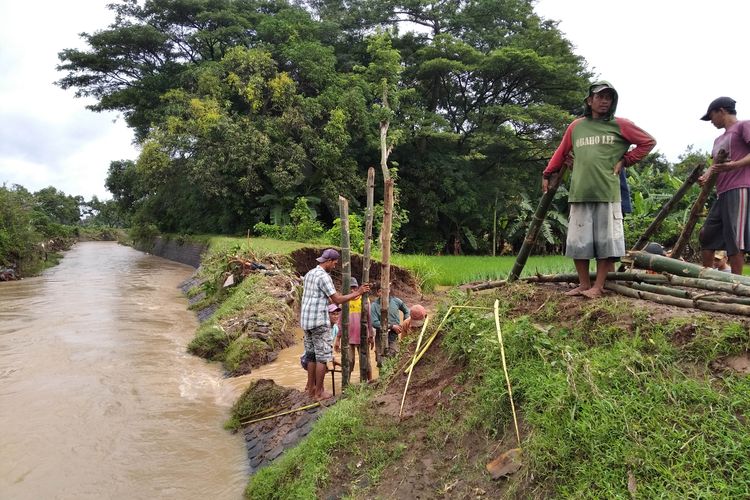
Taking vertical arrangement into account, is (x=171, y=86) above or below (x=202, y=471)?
above

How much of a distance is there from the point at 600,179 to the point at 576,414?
1.82 metres

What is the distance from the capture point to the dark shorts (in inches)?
153

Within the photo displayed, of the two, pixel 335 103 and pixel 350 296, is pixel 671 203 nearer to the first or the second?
pixel 350 296

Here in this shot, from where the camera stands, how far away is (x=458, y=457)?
294 centimetres

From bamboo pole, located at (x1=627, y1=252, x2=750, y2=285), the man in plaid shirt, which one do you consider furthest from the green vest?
the man in plaid shirt

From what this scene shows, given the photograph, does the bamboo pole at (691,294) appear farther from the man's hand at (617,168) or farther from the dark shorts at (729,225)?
the dark shorts at (729,225)

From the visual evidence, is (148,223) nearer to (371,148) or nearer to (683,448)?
(371,148)

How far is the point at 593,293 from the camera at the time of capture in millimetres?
3521

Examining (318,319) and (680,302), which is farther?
(318,319)

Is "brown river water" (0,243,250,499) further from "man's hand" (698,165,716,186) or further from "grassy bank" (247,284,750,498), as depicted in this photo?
"man's hand" (698,165,716,186)

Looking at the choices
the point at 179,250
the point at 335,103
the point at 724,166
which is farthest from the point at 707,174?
the point at 179,250

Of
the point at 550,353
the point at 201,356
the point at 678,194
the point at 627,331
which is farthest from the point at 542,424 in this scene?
the point at 201,356

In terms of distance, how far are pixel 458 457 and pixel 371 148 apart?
1972cm

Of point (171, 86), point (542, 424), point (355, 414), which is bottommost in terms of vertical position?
point (355, 414)
